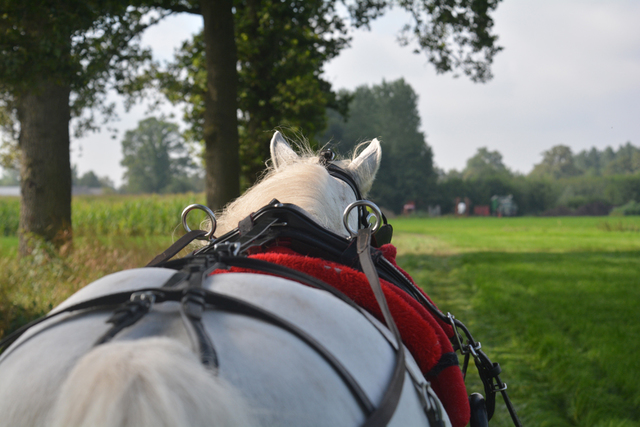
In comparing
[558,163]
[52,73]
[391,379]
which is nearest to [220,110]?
[52,73]

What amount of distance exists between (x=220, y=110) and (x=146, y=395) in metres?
6.84

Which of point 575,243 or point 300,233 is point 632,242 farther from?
point 300,233

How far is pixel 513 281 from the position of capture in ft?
29.3

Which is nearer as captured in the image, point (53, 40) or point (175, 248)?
point (175, 248)

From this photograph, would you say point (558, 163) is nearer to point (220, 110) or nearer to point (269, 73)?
point (269, 73)

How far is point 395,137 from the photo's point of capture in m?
63.7

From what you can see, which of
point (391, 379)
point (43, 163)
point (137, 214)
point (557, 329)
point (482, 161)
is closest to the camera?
point (391, 379)

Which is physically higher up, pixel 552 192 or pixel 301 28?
pixel 301 28

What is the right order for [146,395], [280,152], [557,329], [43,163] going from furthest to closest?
[43,163] < [557,329] < [280,152] < [146,395]

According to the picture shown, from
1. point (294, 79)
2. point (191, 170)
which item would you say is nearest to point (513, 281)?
point (294, 79)

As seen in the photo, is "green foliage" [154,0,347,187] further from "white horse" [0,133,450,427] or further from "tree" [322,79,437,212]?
"tree" [322,79,437,212]

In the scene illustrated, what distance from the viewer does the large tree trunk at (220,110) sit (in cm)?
715

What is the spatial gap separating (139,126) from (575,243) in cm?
7944

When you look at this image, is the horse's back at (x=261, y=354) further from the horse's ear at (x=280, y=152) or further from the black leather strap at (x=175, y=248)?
the horse's ear at (x=280, y=152)
